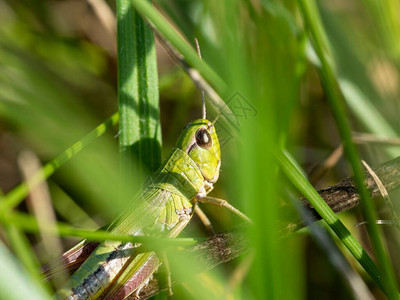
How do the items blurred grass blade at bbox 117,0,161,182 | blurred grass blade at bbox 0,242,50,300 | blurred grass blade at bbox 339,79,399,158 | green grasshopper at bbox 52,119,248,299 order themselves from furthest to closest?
blurred grass blade at bbox 339,79,399,158
blurred grass blade at bbox 117,0,161,182
green grasshopper at bbox 52,119,248,299
blurred grass blade at bbox 0,242,50,300

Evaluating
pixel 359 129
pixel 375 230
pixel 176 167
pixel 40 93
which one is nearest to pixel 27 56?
pixel 40 93

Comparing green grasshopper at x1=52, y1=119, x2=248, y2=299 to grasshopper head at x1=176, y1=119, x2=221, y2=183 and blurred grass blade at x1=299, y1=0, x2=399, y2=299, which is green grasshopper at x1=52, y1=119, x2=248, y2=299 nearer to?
grasshopper head at x1=176, y1=119, x2=221, y2=183

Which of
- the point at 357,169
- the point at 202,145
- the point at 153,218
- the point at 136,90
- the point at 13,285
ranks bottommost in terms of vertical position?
the point at 13,285

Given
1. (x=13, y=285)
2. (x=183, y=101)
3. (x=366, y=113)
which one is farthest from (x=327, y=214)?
(x=183, y=101)

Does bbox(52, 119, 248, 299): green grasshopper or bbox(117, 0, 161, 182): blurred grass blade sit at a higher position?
bbox(117, 0, 161, 182): blurred grass blade

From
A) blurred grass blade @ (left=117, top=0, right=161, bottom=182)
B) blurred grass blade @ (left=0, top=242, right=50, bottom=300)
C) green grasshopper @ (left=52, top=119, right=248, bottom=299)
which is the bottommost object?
blurred grass blade @ (left=0, top=242, right=50, bottom=300)

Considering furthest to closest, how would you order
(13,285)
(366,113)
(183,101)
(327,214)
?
(183,101) → (366,113) → (327,214) → (13,285)

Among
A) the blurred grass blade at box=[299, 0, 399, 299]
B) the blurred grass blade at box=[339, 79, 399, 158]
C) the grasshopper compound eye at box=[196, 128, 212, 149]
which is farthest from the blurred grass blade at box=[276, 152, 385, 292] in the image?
the blurred grass blade at box=[339, 79, 399, 158]

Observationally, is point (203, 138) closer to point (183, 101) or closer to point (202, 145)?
point (202, 145)
